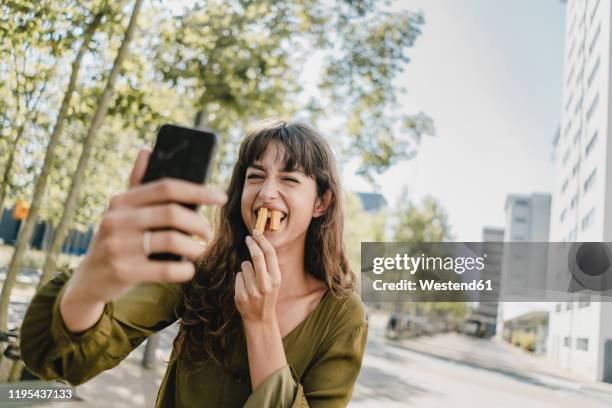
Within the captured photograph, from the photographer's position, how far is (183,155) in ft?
2.38

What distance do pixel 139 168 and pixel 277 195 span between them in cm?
74

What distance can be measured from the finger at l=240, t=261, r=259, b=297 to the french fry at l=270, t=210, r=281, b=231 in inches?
8.0

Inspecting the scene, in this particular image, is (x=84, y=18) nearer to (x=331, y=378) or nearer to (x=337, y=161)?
(x=337, y=161)

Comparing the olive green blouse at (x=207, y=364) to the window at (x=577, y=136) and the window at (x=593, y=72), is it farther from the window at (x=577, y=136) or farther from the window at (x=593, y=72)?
the window at (x=577, y=136)

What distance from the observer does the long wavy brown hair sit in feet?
4.74

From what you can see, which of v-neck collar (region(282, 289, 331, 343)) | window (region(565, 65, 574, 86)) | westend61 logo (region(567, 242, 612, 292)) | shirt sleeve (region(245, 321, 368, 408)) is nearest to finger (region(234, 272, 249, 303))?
shirt sleeve (region(245, 321, 368, 408))

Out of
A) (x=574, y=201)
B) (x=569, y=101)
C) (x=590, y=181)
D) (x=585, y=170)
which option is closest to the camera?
(x=590, y=181)

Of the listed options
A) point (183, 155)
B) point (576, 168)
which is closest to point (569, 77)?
point (576, 168)

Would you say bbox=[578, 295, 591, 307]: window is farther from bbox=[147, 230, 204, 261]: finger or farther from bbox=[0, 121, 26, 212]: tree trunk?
bbox=[147, 230, 204, 261]: finger

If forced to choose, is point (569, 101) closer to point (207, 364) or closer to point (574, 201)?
point (574, 201)

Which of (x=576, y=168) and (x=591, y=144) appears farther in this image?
(x=576, y=168)

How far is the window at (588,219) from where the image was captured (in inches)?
999

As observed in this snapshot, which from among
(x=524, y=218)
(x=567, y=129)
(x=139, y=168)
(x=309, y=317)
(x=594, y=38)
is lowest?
(x=309, y=317)

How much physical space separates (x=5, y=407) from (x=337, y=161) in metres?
4.66
